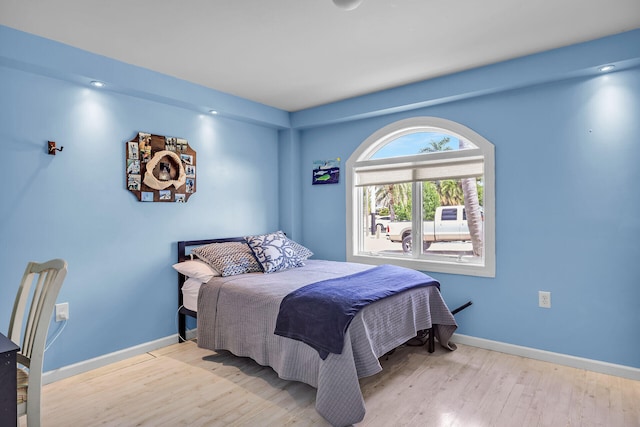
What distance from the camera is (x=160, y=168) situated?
339 cm

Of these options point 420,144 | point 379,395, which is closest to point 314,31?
point 420,144

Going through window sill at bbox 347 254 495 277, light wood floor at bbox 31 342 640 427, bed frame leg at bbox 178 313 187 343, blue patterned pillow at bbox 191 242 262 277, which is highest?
blue patterned pillow at bbox 191 242 262 277

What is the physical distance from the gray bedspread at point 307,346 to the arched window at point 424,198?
2.24 ft

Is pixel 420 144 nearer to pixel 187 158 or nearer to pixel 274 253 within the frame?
pixel 274 253

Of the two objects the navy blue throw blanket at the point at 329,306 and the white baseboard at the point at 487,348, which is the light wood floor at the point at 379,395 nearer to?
the white baseboard at the point at 487,348

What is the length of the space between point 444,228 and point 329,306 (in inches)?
74.1

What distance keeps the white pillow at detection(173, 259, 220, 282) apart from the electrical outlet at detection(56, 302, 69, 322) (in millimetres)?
872

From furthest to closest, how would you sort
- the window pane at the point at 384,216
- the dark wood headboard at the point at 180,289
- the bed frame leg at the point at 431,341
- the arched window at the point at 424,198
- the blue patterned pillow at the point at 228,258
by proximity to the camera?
the window pane at the point at 384,216, the dark wood headboard at the point at 180,289, the arched window at the point at 424,198, the blue patterned pillow at the point at 228,258, the bed frame leg at the point at 431,341

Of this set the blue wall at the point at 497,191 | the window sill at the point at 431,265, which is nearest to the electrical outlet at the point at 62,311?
the blue wall at the point at 497,191

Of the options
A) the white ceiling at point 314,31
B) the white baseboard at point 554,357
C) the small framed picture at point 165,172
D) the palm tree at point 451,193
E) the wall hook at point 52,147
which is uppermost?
the white ceiling at point 314,31

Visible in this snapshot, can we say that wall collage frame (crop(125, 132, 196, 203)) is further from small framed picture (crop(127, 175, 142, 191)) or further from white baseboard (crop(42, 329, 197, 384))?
white baseboard (crop(42, 329, 197, 384))

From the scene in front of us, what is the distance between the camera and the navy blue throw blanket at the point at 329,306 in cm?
223

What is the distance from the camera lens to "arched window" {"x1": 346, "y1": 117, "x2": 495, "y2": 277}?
343 cm

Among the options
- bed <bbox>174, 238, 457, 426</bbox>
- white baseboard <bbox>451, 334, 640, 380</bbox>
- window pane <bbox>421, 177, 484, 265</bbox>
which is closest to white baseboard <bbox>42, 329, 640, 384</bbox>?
white baseboard <bbox>451, 334, 640, 380</bbox>
